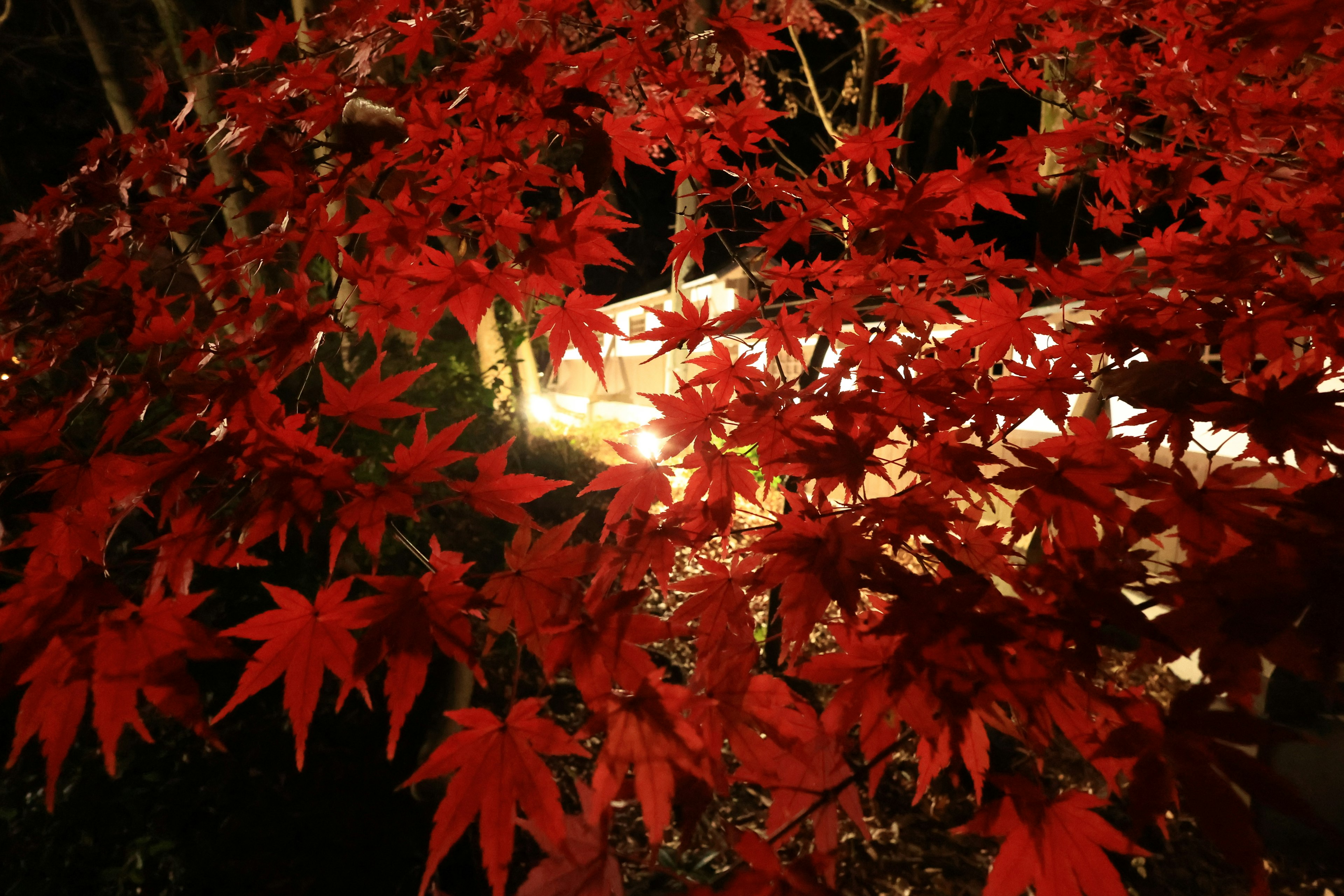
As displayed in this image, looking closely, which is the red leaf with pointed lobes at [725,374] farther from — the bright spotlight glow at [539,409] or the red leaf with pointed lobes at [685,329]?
Result: the bright spotlight glow at [539,409]

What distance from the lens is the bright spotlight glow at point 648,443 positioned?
1.88 meters

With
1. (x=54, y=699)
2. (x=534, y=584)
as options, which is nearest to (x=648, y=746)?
(x=534, y=584)

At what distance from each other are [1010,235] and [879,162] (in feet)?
35.6

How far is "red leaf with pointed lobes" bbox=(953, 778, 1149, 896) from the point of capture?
1296 mm

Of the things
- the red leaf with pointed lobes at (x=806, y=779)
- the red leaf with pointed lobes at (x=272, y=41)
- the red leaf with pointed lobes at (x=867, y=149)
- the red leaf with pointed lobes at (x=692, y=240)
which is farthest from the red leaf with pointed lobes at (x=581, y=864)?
the red leaf with pointed lobes at (x=272, y=41)

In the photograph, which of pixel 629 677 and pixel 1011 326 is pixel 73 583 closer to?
pixel 629 677

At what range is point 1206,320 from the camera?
196 cm

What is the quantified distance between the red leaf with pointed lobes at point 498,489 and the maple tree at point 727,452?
0.04 ft

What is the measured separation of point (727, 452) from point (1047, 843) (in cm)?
137

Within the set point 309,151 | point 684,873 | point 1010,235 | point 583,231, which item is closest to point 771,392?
point 583,231

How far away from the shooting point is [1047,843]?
1329 millimetres

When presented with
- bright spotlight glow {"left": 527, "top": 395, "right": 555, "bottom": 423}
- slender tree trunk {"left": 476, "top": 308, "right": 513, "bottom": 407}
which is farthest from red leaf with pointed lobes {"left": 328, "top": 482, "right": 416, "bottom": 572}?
bright spotlight glow {"left": 527, "top": 395, "right": 555, "bottom": 423}

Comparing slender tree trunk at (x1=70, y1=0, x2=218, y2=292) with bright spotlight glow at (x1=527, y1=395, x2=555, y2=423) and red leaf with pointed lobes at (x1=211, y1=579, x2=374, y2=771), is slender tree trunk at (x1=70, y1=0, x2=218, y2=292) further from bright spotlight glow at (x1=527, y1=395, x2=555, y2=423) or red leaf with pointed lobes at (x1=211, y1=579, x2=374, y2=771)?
bright spotlight glow at (x1=527, y1=395, x2=555, y2=423)

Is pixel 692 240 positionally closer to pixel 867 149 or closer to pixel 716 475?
pixel 867 149
